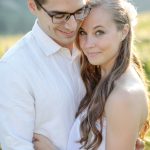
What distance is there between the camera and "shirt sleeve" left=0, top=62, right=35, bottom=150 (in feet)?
13.0

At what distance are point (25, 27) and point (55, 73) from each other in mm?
39414

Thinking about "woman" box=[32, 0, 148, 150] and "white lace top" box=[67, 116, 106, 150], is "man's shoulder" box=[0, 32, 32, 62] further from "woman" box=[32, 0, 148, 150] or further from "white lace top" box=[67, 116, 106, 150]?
"white lace top" box=[67, 116, 106, 150]

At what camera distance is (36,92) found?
4.03 m

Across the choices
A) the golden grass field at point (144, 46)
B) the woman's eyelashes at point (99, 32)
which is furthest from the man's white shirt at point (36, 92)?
the golden grass field at point (144, 46)

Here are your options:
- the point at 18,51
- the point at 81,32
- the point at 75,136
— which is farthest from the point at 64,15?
the point at 75,136

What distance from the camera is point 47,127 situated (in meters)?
4.14

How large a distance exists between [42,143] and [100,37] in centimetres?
75

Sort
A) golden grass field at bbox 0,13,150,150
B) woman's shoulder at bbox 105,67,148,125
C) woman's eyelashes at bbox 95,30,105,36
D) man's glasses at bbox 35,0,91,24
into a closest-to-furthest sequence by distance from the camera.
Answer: woman's shoulder at bbox 105,67,148,125
man's glasses at bbox 35,0,91,24
woman's eyelashes at bbox 95,30,105,36
golden grass field at bbox 0,13,150,150

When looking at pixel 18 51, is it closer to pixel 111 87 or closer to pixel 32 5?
pixel 32 5

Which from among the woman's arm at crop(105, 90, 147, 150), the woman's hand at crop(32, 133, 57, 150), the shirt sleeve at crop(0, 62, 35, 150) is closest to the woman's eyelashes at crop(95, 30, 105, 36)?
the woman's arm at crop(105, 90, 147, 150)

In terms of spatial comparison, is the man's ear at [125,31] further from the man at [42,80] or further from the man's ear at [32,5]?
the man's ear at [32,5]

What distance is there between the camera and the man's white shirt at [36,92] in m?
3.98

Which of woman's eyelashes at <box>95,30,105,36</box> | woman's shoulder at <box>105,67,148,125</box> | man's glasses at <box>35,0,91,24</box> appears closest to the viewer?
woman's shoulder at <box>105,67,148,125</box>

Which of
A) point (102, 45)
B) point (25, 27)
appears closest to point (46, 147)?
point (102, 45)
